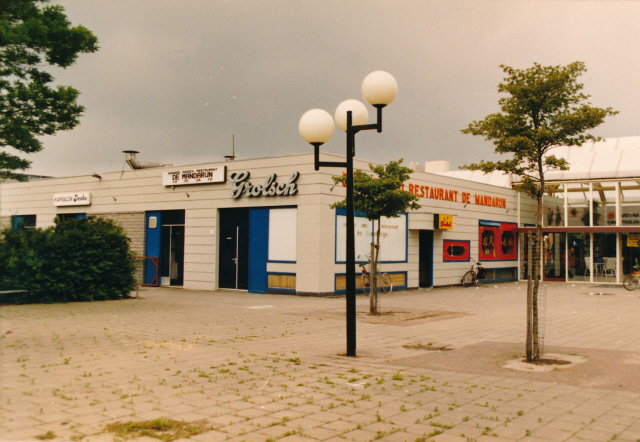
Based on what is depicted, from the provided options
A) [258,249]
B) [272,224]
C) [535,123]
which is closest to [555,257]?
[272,224]

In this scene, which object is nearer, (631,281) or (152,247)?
(631,281)

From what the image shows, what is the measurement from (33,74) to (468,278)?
69.0 ft

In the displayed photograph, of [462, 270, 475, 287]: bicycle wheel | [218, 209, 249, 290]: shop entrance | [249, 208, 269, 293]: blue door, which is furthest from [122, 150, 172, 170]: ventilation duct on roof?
[462, 270, 475, 287]: bicycle wheel

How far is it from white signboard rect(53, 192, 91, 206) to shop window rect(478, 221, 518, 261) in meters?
18.8

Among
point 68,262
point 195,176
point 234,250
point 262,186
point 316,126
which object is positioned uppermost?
point 195,176

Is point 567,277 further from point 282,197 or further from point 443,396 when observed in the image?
point 443,396

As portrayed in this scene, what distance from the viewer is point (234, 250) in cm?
2122

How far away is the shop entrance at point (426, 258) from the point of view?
944 inches

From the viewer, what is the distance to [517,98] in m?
8.52

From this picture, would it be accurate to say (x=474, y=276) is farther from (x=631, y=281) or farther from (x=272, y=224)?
(x=272, y=224)

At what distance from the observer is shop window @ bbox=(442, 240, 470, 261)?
81.8 ft

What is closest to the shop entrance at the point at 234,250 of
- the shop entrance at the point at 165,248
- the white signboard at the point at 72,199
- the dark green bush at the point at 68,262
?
the shop entrance at the point at 165,248

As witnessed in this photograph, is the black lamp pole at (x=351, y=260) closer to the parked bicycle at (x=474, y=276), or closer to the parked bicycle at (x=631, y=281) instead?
the parked bicycle at (x=474, y=276)

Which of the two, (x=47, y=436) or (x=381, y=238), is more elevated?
(x=381, y=238)
